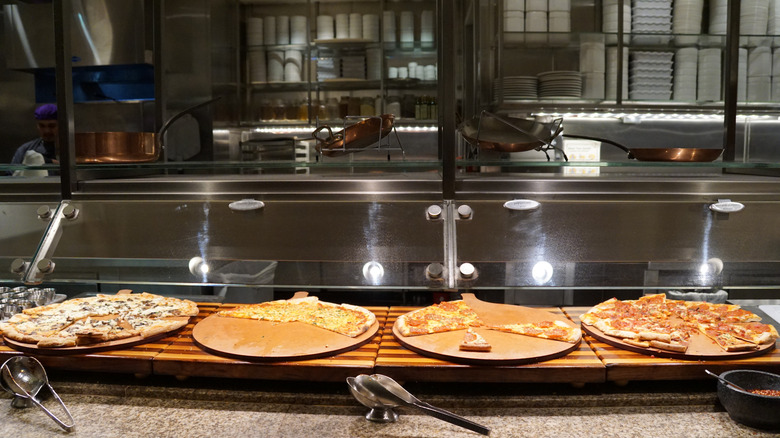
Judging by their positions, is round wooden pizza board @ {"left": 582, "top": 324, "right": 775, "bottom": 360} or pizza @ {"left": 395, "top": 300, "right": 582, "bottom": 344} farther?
pizza @ {"left": 395, "top": 300, "right": 582, "bottom": 344}

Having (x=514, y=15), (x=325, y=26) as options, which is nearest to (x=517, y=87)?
(x=514, y=15)

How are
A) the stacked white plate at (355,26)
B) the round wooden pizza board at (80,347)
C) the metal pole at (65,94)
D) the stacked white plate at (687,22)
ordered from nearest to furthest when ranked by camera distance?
the round wooden pizza board at (80,347)
the metal pole at (65,94)
the stacked white plate at (687,22)
the stacked white plate at (355,26)

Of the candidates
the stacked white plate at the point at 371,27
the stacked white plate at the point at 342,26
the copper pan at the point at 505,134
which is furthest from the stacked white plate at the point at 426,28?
the copper pan at the point at 505,134

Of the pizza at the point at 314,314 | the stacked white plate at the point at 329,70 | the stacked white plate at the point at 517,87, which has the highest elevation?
the stacked white plate at the point at 329,70

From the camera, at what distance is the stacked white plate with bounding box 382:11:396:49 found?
592cm

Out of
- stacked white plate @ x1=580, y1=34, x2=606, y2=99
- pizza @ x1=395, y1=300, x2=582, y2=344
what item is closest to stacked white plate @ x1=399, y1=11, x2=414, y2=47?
stacked white plate @ x1=580, y1=34, x2=606, y2=99

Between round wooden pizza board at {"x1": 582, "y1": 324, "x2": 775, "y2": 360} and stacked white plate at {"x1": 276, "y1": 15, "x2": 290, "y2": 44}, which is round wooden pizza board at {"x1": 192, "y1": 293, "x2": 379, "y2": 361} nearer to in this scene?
round wooden pizza board at {"x1": 582, "y1": 324, "x2": 775, "y2": 360}

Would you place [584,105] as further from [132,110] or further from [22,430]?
[22,430]

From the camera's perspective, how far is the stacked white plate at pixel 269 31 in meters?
6.07

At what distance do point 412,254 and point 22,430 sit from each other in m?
1.05

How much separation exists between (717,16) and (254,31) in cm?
442

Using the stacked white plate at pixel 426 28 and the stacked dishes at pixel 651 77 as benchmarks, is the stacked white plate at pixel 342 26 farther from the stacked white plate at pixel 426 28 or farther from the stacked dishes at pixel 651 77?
the stacked dishes at pixel 651 77

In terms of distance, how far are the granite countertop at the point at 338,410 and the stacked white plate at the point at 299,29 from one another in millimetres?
4896

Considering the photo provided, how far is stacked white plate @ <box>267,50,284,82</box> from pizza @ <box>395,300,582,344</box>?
464 centimetres
